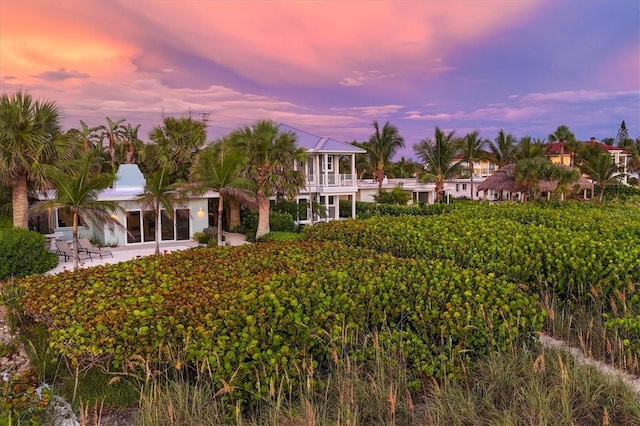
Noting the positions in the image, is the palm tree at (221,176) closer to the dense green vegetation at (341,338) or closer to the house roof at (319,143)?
the house roof at (319,143)

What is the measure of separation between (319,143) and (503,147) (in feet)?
81.2

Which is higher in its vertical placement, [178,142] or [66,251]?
[178,142]

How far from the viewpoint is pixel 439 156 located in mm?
34531

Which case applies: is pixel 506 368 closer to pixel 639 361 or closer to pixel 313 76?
pixel 639 361

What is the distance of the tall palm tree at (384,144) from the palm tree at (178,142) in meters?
14.4

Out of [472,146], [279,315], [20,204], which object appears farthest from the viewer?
[472,146]

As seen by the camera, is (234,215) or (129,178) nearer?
(129,178)

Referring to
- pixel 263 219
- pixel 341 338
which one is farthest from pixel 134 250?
pixel 341 338

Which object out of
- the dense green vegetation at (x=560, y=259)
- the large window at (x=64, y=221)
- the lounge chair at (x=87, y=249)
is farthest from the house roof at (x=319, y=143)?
the dense green vegetation at (x=560, y=259)

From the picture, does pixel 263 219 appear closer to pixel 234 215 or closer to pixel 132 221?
pixel 234 215

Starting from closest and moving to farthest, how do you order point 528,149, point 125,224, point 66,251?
1. point 66,251
2. point 125,224
3. point 528,149

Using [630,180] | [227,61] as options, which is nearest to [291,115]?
[227,61]

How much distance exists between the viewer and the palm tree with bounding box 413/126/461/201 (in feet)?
113

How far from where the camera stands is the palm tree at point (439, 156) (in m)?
34.5
